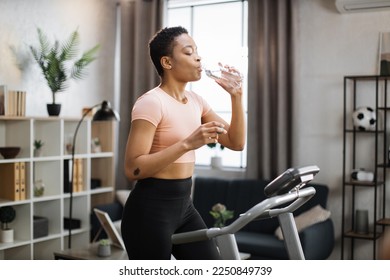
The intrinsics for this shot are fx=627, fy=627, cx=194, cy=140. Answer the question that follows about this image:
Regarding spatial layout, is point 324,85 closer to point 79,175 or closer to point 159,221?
point 79,175

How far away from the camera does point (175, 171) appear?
188 centimetres

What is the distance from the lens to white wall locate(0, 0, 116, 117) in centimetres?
368

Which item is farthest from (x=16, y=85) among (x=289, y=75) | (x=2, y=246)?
(x=289, y=75)

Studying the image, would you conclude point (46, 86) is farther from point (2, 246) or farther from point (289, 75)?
point (289, 75)

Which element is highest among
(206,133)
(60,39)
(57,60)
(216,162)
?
(60,39)

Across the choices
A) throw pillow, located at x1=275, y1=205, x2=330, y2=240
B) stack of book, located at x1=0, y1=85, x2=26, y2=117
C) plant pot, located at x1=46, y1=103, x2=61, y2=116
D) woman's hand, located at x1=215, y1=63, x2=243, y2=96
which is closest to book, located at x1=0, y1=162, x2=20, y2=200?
stack of book, located at x1=0, y1=85, x2=26, y2=117

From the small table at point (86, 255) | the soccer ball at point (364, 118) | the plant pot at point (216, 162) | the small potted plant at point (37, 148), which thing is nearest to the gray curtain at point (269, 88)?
the plant pot at point (216, 162)

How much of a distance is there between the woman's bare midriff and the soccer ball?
6.25 ft

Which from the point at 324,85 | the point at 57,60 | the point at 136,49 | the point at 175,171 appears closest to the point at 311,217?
the point at 324,85

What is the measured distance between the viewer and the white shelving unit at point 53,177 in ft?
12.7

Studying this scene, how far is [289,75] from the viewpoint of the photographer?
4004mm

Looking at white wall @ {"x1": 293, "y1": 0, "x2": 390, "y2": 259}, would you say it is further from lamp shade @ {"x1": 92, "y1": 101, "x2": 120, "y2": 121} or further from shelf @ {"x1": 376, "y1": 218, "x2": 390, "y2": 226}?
lamp shade @ {"x1": 92, "y1": 101, "x2": 120, "y2": 121}

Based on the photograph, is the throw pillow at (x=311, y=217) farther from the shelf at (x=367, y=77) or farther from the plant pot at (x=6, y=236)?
the plant pot at (x=6, y=236)
